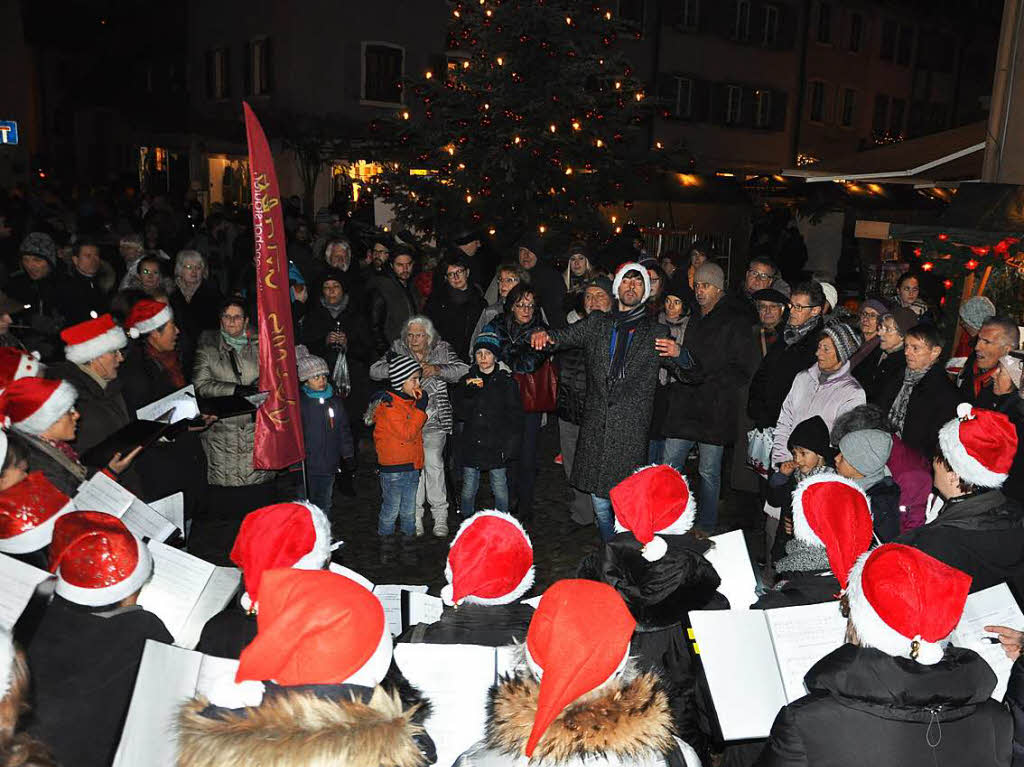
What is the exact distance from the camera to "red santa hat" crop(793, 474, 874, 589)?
3.70m

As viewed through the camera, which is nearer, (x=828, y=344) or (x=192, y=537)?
(x=828, y=344)

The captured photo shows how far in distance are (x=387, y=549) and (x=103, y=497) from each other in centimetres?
331

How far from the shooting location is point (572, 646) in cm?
246

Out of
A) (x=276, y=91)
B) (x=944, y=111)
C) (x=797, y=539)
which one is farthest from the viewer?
(x=944, y=111)

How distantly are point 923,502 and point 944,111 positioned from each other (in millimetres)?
34928

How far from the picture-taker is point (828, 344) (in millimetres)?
5941

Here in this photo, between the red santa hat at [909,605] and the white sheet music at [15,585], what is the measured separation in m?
2.78

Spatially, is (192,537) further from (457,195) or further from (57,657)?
(457,195)

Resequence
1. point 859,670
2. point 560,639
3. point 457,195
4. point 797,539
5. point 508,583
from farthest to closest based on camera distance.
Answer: point 457,195 → point 797,539 → point 508,583 → point 859,670 → point 560,639

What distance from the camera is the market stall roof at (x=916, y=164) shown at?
1072cm

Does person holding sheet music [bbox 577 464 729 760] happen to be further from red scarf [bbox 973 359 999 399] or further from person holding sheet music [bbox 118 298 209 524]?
red scarf [bbox 973 359 999 399]

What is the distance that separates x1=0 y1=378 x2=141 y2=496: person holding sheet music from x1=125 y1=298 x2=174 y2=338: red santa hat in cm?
165

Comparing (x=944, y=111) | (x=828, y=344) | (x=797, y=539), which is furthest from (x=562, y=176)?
(x=944, y=111)

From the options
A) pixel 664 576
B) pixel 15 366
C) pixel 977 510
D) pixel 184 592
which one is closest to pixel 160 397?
pixel 15 366
